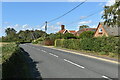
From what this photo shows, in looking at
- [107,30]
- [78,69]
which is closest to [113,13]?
[78,69]

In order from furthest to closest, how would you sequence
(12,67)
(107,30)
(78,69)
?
1. (107,30)
2. (78,69)
3. (12,67)

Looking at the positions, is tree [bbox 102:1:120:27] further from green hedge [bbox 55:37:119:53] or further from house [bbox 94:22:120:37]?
house [bbox 94:22:120:37]

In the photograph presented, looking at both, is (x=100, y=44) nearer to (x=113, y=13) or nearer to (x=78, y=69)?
(x=113, y=13)

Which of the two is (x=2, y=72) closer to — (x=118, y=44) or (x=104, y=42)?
(x=118, y=44)

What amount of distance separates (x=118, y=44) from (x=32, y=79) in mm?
13208

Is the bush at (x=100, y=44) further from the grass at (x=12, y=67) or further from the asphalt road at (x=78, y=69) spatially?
the grass at (x=12, y=67)

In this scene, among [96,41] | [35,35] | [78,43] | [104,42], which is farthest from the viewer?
[35,35]

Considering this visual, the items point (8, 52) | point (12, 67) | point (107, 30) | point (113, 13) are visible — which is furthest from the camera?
point (107, 30)

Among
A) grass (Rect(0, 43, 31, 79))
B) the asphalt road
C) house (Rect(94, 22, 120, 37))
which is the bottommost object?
the asphalt road

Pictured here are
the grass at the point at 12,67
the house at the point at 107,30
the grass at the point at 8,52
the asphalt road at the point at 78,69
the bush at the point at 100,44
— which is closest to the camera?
the grass at the point at 12,67

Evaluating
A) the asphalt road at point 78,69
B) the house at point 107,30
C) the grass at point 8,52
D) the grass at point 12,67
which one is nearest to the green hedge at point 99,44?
the asphalt road at point 78,69

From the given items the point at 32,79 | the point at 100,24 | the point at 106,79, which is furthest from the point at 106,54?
the point at 100,24

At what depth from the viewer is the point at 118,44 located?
62.6 ft

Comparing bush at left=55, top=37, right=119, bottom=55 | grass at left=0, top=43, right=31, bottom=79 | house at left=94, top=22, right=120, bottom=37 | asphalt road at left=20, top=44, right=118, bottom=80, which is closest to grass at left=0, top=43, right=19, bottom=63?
grass at left=0, top=43, right=31, bottom=79
